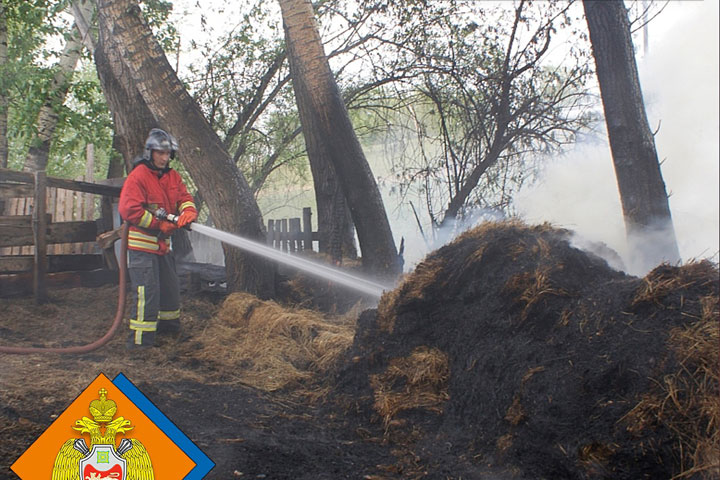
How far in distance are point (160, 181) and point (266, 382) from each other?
7.94ft

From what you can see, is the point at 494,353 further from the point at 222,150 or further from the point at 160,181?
the point at 222,150

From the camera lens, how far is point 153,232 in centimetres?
598

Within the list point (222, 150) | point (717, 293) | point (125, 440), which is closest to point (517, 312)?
point (717, 293)

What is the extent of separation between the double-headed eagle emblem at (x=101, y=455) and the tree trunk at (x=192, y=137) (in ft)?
16.3

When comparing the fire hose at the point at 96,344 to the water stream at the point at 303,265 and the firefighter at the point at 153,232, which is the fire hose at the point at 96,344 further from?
the water stream at the point at 303,265

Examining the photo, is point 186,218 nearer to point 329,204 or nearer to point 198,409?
point 198,409

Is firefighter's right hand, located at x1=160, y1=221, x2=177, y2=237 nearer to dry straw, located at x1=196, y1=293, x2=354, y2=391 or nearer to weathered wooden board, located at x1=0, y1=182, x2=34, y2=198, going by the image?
dry straw, located at x1=196, y1=293, x2=354, y2=391

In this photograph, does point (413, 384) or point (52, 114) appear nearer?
point (413, 384)

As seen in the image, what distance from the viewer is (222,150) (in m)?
7.59

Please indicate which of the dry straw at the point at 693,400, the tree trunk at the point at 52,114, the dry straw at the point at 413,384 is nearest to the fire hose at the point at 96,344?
the dry straw at the point at 413,384

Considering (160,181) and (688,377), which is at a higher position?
(160,181)

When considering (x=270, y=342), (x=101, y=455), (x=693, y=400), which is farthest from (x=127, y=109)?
(x=693, y=400)

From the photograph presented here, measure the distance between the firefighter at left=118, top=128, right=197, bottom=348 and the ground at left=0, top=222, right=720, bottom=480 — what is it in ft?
1.31

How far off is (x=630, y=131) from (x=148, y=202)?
4464 mm
